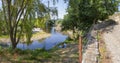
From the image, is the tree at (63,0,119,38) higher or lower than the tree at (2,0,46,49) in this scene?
lower

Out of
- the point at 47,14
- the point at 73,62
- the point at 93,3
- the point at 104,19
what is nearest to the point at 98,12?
the point at 93,3

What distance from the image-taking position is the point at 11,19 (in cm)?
1655

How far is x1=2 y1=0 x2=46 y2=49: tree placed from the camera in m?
16.4

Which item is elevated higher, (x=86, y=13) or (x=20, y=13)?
(x=20, y=13)

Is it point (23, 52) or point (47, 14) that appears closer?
point (23, 52)

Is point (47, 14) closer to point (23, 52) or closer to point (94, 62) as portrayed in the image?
point (23, 52)

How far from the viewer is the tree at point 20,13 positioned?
16.4 m

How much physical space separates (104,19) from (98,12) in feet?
20.5

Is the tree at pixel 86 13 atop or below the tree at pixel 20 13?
below

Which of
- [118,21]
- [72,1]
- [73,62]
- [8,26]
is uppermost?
[72,1]

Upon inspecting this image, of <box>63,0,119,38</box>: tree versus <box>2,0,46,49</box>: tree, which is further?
<box>63,0,119,38</box>: tree

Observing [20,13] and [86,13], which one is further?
[86,13]

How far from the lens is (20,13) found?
16750 millimetres

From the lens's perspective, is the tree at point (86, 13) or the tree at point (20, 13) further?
the tree at point (86, 13)
